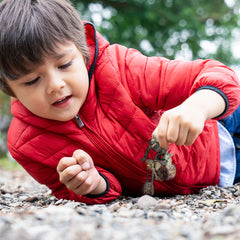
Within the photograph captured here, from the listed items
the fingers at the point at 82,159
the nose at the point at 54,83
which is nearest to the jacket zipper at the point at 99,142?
the fingers at the point at 82,159

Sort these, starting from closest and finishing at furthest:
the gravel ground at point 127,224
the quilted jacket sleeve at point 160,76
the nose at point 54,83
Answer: the gravel ground at point 127,224
the nose at point 54,83
the quilted jacket sleeve at point 160,76

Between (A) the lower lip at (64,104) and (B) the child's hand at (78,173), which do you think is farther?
(A) the lower lip at (64,104)

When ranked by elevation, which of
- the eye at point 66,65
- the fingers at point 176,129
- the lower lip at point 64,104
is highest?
the eye at point 66,65

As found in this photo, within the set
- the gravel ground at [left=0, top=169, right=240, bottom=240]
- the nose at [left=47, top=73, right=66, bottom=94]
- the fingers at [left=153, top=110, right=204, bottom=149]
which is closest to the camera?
the gravel ground at [left=0, top=169, right=240, bottom=240]

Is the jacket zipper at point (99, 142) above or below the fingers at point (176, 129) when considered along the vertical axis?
below

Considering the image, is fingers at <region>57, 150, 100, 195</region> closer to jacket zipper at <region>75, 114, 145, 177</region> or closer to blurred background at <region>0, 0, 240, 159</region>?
jacket zipper at <region>75, 114, 145, 177</region>

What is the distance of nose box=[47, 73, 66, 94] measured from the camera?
5.92 ft

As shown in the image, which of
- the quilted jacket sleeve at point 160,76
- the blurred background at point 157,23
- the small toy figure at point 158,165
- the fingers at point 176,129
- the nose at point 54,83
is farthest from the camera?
the blurred background at point 157,23

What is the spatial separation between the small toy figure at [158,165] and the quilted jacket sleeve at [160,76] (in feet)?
1.08

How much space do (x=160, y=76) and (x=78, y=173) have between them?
77 cm

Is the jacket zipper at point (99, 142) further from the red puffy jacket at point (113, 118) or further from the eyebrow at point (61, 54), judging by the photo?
the eyebrow at point (61, 54)

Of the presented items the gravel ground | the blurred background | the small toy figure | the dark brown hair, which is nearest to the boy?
the dark brown hair

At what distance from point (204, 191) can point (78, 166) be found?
2.90 feet

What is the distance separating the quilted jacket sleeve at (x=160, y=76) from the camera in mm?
2131
